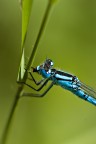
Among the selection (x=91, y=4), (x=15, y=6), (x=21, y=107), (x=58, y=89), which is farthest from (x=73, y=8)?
(x=21, y=107)

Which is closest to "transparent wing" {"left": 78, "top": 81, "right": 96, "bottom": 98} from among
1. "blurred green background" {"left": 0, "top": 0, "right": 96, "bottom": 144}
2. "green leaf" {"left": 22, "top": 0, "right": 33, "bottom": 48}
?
"blurred green background" {"left": 0, "top": 0, "right": 96, "bottom": 144}

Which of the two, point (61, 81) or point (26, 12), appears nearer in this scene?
point (26, 12)

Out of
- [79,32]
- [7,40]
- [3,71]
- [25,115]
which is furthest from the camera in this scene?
[79,32]

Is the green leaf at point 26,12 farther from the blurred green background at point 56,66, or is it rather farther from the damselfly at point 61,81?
the blurred green background at point 56,66

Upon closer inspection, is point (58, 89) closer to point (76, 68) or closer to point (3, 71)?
point (76, 68)

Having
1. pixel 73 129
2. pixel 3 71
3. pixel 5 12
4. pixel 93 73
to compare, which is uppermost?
pixel 5 12

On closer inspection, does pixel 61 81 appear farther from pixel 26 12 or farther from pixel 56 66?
pixel 26 12

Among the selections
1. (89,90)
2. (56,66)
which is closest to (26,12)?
(89,90)

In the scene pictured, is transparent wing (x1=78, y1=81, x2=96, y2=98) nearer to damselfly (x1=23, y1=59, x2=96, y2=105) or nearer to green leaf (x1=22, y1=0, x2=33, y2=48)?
damselfly (x1=23, y1=59, x2=96, y2=105)
